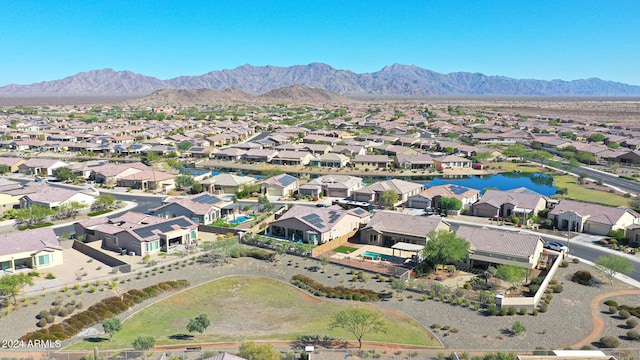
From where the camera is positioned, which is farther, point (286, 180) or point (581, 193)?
point (286, 180)

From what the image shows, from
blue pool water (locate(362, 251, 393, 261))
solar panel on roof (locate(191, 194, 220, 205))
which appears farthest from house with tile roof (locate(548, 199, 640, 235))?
solar panel on roof (locate(191, 194, 220, 205))

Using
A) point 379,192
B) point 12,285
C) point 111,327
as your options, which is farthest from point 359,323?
point 379,192

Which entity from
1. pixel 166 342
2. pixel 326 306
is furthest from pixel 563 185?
pixel 166 342

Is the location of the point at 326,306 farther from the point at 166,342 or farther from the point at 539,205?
the point at 539,205

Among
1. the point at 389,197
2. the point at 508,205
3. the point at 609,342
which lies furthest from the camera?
the point at 389,197

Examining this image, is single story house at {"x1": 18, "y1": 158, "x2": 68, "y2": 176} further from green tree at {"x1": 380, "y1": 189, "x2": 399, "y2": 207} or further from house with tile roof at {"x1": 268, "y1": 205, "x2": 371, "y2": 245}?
green tree at {"x1": 380, "y1": 189, "x2": 399, "y2": 207}

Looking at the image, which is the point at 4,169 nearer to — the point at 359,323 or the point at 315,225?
the point at 315,225

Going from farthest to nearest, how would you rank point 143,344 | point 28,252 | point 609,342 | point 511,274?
point 28,252 < point 511,274 < point 609,342 < point 143,344
